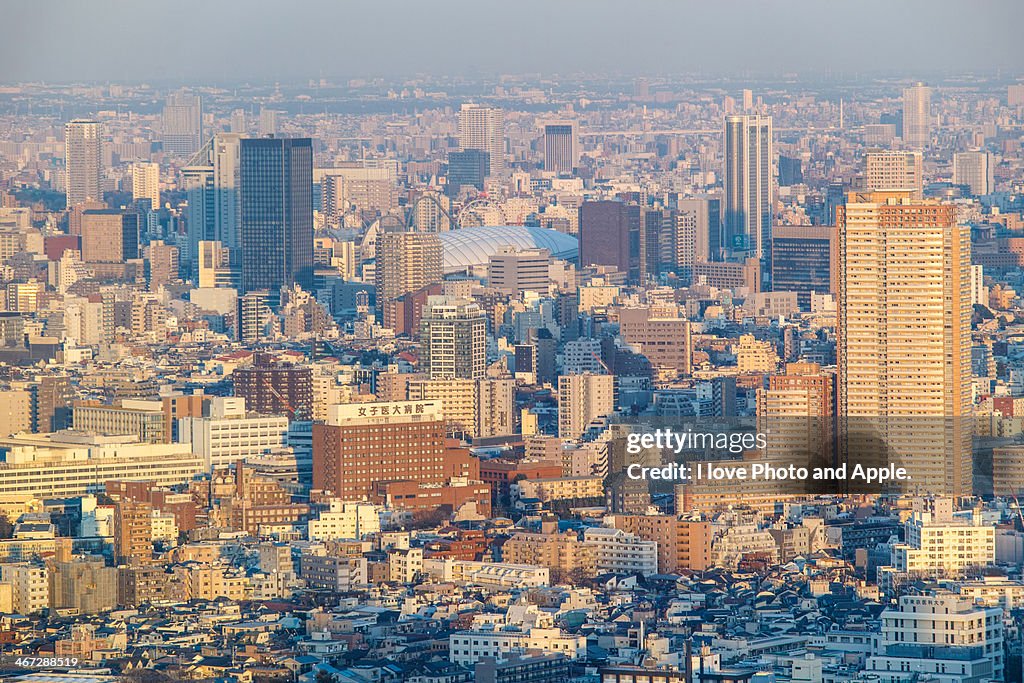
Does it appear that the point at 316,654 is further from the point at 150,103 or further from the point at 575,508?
the point at 150,103

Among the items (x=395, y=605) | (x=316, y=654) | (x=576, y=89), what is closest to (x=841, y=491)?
(x=395, y=605)

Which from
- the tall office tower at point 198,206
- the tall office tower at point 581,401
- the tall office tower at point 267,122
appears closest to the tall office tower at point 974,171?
the tall office tower at point 581,401

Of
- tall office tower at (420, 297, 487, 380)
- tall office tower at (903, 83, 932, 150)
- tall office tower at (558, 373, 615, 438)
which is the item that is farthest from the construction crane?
tall office tower at (903, 83, 932, 150)

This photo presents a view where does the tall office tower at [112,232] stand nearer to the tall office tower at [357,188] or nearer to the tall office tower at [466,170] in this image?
the tall office tower at [357,188]

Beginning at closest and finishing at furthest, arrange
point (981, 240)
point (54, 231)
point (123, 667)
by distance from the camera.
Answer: point (123, 667) < point (981, 240) < point (54, 231)

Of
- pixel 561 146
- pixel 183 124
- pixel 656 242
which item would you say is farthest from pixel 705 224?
pixel 183 124
